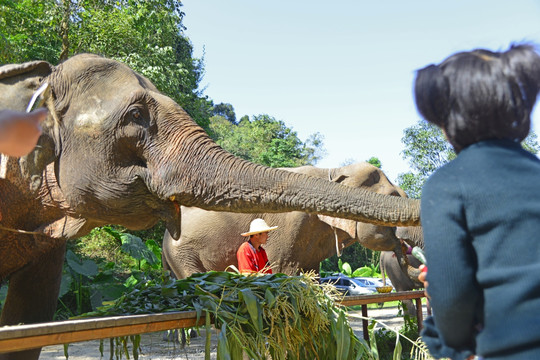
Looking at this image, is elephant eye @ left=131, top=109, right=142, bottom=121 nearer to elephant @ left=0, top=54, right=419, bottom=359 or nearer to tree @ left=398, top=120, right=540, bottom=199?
elephant @ left=0, top=54, right=419, bottom=359

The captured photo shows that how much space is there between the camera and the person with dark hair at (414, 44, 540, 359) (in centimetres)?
148

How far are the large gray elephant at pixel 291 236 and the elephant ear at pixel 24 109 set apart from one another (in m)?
4.32

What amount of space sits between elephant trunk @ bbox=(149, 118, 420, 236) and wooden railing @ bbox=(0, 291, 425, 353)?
2.13 feet

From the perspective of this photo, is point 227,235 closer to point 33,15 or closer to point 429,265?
point 429,265

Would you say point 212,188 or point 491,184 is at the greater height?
point 212,188

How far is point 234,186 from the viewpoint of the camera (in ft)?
10.9

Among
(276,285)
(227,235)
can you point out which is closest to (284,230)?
(227,235)

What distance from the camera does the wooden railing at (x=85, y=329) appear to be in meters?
2.20

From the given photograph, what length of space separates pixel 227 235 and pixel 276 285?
4.56 meters

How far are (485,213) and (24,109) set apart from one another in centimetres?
276

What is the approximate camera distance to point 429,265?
1.58 m

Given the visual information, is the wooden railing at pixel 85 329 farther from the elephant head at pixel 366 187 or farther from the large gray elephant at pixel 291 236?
the elephant head at pixel 366 187

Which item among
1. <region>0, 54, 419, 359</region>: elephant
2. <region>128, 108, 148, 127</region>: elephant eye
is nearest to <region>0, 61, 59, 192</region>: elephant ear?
<region>0, 54, 419, 359</region>: elephant

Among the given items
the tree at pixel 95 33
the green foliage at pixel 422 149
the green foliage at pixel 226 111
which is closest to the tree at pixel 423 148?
the green foliage at pixel 422 149
